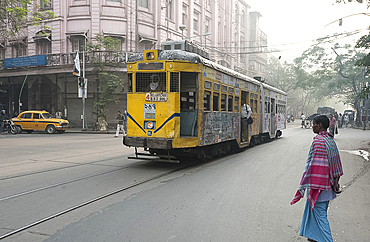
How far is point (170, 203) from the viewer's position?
5270mm

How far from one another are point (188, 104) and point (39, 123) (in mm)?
18128

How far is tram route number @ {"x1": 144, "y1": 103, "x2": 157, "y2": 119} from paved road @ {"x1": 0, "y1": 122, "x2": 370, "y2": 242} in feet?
4.68

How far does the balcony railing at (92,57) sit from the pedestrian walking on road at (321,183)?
2363cm

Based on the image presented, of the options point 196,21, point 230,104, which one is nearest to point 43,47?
point 196,21

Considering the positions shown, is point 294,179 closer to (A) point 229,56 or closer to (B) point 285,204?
(B) point 285,204

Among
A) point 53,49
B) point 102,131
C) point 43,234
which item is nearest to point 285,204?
point 43,234

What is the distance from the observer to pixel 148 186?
21.3 ft

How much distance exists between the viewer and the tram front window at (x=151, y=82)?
840 centimetres

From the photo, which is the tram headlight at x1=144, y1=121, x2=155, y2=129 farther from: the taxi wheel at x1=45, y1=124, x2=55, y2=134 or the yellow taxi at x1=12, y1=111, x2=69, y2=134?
the taxi wheel at x1=45, y1=124, x2=55, y2=134

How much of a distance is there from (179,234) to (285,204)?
2.30 m

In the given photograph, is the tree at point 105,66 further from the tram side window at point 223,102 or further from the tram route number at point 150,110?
the tram route number at point 150,110

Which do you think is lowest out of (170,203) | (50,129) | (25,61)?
(170,203)

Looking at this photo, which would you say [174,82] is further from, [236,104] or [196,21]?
[196,21]

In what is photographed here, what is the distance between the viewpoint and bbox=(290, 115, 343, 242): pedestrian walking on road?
341 cm
